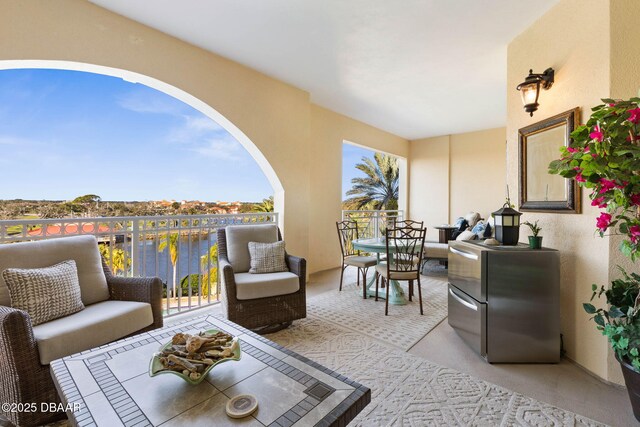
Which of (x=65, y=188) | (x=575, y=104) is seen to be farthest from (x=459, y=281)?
(x=65, y=188)

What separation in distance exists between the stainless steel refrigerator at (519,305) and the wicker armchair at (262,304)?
159 cm

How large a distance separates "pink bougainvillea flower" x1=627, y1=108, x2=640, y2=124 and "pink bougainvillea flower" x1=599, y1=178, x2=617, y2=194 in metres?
0.28

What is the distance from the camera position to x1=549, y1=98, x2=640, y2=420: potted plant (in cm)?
130

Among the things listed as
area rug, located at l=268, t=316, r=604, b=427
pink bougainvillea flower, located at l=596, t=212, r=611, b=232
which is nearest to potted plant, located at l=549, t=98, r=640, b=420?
pink bougainvillea flower, located at l=596, t=212, r=611, b=232

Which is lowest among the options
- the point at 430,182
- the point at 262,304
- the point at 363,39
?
the point at 262,304

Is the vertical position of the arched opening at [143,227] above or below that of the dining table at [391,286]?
above

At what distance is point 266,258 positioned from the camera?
2.91m

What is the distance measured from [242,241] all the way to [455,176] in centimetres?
582

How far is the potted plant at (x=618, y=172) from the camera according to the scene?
4.25ft

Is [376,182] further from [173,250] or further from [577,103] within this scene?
[577,103]

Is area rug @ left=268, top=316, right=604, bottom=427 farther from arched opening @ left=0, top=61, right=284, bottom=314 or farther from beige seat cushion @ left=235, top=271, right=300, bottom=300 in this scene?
arched opening @ left=0, top=61, right=284, bottom=314

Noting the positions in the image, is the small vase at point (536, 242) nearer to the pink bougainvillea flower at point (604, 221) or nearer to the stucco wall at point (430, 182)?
the pink bougainvillea flower at point (604, 221)

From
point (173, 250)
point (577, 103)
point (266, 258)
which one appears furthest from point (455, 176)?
point (173, 250)

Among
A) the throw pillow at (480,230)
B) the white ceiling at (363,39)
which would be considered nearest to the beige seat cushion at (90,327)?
the white ceiling at (363,39)
